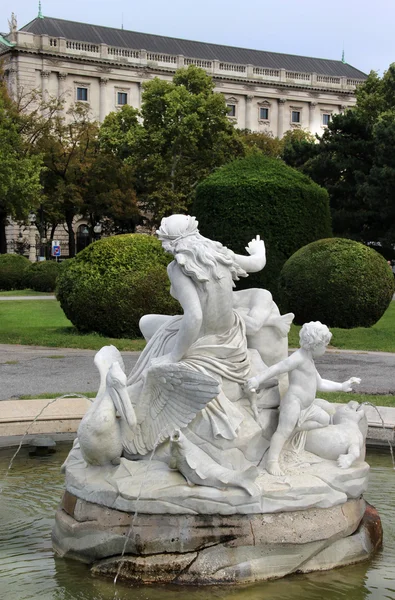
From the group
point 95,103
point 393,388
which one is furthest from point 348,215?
point 95,103

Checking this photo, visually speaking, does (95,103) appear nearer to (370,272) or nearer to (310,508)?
(370,272)

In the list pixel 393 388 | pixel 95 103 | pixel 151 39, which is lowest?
pixel 393 388

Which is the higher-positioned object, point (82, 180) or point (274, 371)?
point (82, 180)

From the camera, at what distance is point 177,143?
48125mm

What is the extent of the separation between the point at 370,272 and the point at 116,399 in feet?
46.7

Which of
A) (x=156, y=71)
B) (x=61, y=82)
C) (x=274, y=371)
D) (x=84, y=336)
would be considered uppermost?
(x=156, y=71)

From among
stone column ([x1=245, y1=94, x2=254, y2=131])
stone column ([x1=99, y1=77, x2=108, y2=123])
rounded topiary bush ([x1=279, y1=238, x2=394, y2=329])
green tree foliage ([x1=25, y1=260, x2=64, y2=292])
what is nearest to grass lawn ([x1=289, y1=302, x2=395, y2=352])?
rounded topiary bush ([x1=279, y1=238, x2=394, y2=329])

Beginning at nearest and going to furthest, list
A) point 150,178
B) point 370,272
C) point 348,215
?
1. point 370,272
2. point 348,215
3. point 150,178

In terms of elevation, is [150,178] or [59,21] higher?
[59,21]

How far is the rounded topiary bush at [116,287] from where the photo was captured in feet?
53.3

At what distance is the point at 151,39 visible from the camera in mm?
79812

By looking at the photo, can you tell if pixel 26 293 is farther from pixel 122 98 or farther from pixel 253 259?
pixel 122 98

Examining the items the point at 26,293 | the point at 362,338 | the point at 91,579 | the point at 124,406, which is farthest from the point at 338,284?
the point at 26,293

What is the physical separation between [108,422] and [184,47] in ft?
264
